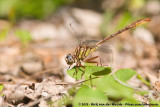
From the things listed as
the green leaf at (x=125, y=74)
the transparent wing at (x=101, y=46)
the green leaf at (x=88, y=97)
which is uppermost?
the transparent wing at (x=101, y=46)

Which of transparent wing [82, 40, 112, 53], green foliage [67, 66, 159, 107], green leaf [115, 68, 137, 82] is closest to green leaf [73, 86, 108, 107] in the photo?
green foliage [67, 66, 159, 107]

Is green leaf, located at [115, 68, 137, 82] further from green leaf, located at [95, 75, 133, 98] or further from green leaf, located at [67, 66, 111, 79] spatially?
green leaf, located at [67, 66, 111, 79]

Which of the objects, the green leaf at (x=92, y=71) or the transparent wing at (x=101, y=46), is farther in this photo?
the transparent wing at (x=101, y=46)

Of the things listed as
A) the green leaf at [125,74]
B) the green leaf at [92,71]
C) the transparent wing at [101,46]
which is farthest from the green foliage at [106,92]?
the transparent wing at [101,46]

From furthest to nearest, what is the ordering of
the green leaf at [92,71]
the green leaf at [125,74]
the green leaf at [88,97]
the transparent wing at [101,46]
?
the transparent wing at [101,46]
the green leaf at [92,71]
the green leaf at [125,74]
the green leaf at [88,97]

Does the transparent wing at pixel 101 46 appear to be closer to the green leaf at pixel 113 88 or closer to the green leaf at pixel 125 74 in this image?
the green leaf at pixel 125 74

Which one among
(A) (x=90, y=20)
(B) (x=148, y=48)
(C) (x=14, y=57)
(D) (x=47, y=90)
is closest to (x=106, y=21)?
(A) (x=90, y=20)

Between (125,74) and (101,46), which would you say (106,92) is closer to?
(125,74)

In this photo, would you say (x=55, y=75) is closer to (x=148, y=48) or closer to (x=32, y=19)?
(x=148, y=48)

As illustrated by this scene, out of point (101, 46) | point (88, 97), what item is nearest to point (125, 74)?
point (88, 97)
